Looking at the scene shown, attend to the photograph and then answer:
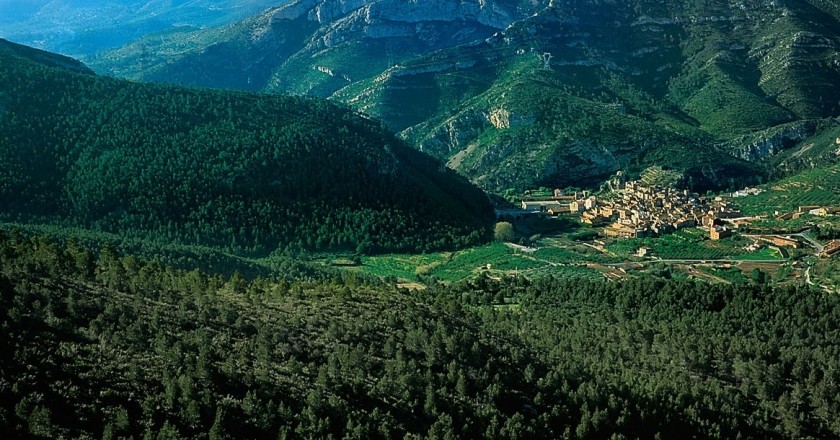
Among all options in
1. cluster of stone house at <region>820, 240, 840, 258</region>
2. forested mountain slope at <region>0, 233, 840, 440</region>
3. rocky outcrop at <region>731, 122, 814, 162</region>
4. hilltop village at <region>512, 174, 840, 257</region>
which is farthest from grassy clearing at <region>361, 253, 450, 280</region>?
rocky outcrop at <region>731, 122, 814, 162</region>

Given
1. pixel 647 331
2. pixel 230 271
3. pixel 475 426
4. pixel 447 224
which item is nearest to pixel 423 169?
pixel 447 224

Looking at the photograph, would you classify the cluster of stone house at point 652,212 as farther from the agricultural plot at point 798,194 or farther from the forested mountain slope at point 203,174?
the forested mountain slope at point 203,174

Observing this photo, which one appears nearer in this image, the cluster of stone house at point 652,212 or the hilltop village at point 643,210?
the cluster of stone house at point 652,212

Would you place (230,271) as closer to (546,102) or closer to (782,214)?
(782,214)

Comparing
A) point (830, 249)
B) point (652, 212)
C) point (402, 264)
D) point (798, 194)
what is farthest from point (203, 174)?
point (798, 194)

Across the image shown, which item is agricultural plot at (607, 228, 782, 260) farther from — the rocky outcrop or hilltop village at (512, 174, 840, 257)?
the rocky outcrop

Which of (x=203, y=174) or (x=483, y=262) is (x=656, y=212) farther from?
(x=203, y=174)

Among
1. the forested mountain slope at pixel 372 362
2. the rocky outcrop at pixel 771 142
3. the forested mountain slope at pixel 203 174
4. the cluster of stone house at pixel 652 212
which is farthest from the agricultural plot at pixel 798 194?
the forested mountain slope at pixel 372 362
